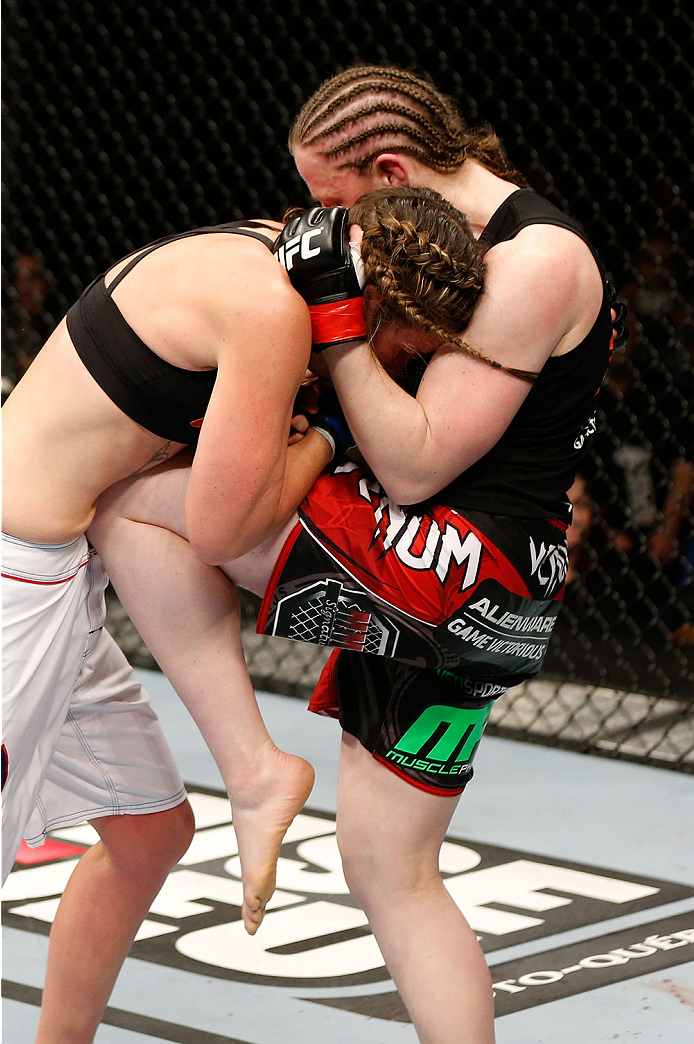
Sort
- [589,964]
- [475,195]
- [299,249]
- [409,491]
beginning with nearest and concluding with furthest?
1. [299,249]
2. [409,491]
3. [475,195]
4. [589,964]

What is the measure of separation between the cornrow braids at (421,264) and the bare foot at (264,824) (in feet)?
1.63

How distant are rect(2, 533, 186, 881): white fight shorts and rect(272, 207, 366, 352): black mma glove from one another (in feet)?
1.15

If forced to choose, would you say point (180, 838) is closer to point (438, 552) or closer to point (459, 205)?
point (438, 552)

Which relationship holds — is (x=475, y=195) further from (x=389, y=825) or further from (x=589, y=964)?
(x=589, y=964)

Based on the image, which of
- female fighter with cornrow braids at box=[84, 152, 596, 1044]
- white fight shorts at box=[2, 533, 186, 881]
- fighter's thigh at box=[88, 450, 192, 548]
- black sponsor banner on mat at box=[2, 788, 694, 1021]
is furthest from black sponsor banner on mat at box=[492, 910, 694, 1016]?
fighter's thigh at box=[88, 450, 192, 548]

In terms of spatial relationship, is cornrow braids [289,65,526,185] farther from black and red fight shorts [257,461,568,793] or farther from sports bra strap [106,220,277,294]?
black and red fight shorts [257,461,568,793]

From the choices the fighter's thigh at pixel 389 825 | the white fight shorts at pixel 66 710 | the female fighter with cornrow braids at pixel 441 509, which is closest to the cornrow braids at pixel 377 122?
the female fighter with cornrow braids at pixel 441 509

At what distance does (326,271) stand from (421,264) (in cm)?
10

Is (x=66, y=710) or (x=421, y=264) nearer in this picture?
(x=421, y=264)

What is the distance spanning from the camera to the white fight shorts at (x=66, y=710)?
4.29 ft

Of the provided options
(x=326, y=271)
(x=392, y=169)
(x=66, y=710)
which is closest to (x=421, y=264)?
(x=326, y=271)

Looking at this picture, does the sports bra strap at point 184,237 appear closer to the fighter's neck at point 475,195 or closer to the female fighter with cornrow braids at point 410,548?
the female fighter with cornrow braids at point 410,548

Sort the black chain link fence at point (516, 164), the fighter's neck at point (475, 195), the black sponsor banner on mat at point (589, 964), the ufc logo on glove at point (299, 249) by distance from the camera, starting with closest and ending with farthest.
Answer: the ufc logo on glove at point (299, 249) → the fighter's neck at point (475, 195) → the black sponsor banner on mat at point (589, 964) → the black chain link fence at point (516, 164)

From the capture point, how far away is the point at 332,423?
146 cm
